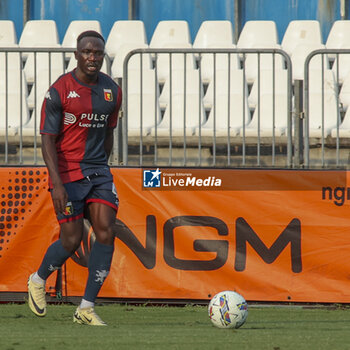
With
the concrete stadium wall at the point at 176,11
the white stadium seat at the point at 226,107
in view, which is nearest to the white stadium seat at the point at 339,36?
the concrete stadium wall at the point at 176,11

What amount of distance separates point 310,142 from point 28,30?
601cm

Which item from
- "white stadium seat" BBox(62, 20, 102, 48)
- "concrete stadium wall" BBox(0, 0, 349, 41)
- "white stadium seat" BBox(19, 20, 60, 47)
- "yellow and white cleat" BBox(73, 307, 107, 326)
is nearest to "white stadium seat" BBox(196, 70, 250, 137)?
"yellow and white cleat" BBox(73, 307, 107, 326)

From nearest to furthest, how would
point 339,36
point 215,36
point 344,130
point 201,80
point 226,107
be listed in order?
point 344,130, point 201,80, point 226,107, point 339,36, point 215,36

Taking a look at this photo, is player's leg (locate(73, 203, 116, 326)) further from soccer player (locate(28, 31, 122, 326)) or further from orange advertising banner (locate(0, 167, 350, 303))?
orange advertising banner (locate(0, 167, 350, 303))

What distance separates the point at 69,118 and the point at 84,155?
12.0 inches

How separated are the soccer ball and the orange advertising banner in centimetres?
173

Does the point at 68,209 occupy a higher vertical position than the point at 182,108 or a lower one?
lower

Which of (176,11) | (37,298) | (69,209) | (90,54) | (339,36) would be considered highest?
(176,11)

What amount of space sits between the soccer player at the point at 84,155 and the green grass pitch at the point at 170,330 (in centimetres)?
36

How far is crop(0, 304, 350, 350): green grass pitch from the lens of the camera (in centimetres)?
549

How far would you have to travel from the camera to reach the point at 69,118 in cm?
636

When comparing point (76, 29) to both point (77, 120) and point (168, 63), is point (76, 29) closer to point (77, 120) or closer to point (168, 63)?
point (168, 63)

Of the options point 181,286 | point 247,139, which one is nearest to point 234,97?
point 247,139

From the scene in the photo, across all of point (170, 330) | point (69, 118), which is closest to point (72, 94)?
point (69, 118)
